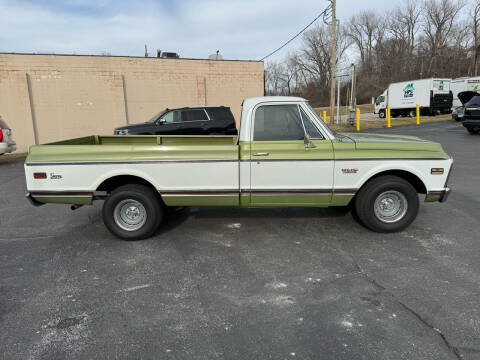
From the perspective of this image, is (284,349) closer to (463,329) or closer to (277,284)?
(277,284)

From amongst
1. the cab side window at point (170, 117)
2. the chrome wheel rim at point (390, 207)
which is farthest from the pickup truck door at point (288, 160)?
the cab side window at point (170, 117)

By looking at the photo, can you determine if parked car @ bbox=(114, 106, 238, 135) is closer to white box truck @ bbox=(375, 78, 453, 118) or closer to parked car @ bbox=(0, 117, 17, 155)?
parked car @ bbox=(0, 117, 17, 155)

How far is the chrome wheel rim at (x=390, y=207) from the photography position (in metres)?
4.68

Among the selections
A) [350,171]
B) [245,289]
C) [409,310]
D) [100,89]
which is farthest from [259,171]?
[100,89]

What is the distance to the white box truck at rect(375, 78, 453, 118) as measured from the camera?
2959 centimetres

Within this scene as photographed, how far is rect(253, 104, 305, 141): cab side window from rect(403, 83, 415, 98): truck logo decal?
30.6 m

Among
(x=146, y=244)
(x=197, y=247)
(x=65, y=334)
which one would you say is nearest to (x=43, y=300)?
(x=65, y=334)

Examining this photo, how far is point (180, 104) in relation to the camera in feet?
61.6

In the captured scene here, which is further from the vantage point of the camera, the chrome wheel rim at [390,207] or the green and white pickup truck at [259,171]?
the chrome wheel rim at [390,207]

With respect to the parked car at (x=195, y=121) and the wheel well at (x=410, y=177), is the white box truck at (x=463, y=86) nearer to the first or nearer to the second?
the parked car at (x=195, y=121)

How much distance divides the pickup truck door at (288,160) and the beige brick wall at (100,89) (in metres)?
14.9

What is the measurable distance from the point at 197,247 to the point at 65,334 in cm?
195

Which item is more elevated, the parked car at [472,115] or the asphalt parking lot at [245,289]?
the parked car at [472,115]

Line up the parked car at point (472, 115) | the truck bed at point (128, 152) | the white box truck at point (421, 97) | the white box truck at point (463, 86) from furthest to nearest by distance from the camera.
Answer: the white box truck at point (463, 86)
the white box truck at point (421, 97)
the parked car at point (472, 115)
the truck bed at point (128, 152)
